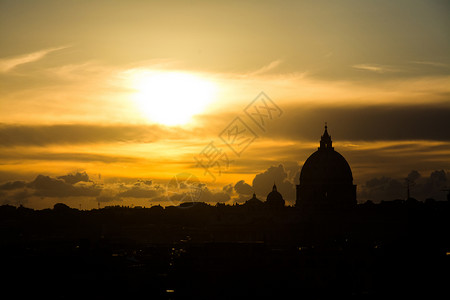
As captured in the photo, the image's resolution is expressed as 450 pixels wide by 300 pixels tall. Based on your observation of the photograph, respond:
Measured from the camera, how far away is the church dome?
6850 inches

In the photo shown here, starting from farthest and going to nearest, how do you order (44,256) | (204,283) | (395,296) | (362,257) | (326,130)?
(326,130) → (44,256) → (362,257) → (204,283) → (395,296)

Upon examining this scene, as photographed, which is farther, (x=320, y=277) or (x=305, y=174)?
(x=305, y=174)

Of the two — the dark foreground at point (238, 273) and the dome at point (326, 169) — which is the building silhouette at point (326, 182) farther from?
the dark foreground at point (238, 273)

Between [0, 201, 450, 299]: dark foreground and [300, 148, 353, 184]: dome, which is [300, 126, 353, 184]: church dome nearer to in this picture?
[300, 148, 353, 184]: dome

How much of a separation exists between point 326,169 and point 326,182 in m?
2.52

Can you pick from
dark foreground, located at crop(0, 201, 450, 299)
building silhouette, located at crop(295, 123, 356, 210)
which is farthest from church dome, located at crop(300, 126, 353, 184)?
dark foreground, located at crop(0, 201, 450, 299)

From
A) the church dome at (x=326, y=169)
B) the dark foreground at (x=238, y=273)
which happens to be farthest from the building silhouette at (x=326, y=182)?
the dark foreground at (x=238, y=273)

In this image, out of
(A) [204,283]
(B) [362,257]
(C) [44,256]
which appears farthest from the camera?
(C) [44,256]

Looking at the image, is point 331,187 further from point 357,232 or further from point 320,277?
point 320,277

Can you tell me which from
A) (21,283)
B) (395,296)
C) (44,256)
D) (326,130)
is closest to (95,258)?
(44,256)

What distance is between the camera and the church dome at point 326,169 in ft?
571

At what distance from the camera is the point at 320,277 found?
77.3 meters

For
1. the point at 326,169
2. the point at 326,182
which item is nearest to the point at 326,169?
the point at 326,169

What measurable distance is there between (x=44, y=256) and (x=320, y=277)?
47362 mm
